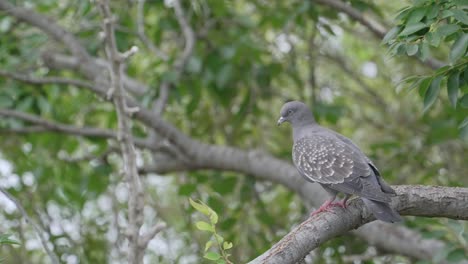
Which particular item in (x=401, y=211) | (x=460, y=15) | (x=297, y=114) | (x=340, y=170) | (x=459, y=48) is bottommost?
(x=401, y=211)

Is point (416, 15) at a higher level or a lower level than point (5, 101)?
lower

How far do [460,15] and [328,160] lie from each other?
4.36ft

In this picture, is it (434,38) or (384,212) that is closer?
(434,38)

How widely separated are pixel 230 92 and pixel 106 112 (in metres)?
1.03

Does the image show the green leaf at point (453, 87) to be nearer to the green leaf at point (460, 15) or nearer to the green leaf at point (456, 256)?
the green leaf at point (460, 15)

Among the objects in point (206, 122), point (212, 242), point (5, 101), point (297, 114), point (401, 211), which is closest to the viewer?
point (212, 242)

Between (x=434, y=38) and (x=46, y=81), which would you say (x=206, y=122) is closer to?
(x=46, y=81)

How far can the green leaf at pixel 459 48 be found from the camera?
2941 mm

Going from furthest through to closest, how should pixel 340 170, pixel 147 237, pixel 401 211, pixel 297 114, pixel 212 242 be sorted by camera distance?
pixel 297 114
pixel 340 170
pixel 401 211
pixel 212 242
pixel 147 237

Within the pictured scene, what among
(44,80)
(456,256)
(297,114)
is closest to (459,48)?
(456,256)

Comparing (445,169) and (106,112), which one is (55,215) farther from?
(445,169)

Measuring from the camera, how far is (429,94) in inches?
130

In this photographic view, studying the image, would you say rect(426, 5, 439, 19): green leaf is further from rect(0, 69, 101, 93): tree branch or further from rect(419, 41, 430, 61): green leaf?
rect(0, 69, 101, 93): tree branch

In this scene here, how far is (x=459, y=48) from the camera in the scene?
2.95 meters
